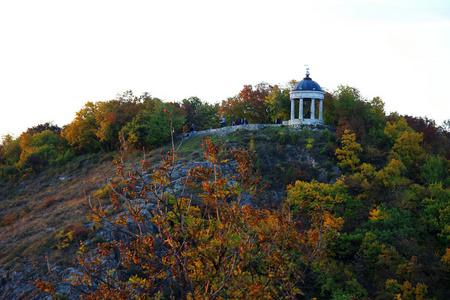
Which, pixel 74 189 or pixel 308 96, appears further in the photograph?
pixel 308 96

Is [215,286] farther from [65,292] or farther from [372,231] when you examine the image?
[372,231]

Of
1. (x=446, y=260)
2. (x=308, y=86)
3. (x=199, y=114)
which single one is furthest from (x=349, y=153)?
(x=199, y=114)

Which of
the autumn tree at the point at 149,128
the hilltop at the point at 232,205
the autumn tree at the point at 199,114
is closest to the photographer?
the hilltop at the point at 232,205

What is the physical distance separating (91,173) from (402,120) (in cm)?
2987

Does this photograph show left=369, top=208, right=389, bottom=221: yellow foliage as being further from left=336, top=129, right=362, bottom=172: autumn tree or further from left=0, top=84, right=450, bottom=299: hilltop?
left=336, top=129, right=362, bottom=172: autumn tree

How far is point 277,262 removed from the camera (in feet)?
20.9

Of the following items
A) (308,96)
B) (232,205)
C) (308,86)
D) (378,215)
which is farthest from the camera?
(308,86)

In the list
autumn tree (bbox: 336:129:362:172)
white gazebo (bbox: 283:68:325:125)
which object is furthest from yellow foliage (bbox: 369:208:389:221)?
white gazebo (bbox: 283:68:325:125)

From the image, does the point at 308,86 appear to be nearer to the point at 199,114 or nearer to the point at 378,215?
the point at 199,114

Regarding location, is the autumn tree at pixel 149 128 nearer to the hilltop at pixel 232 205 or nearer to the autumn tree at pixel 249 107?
the hilltop at pixel 232 205

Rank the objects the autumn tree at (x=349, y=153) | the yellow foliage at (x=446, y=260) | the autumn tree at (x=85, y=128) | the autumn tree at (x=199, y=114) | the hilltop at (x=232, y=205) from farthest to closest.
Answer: the autumn tree at (x=199, y=114)
the autumn tree at (x=85, y=128)
the autumn tree at (x=349, y=153)
the yellow foliage at (x=446, y=260)
the hilltop at (x=232, y=205)

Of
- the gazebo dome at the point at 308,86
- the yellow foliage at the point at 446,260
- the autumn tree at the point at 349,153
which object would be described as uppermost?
the gazebo dome at the point at 308,86

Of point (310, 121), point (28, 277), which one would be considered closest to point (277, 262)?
point (28, 277)

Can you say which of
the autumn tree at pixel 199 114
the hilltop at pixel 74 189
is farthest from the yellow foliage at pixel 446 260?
the autumn tree at pixel 199 114
